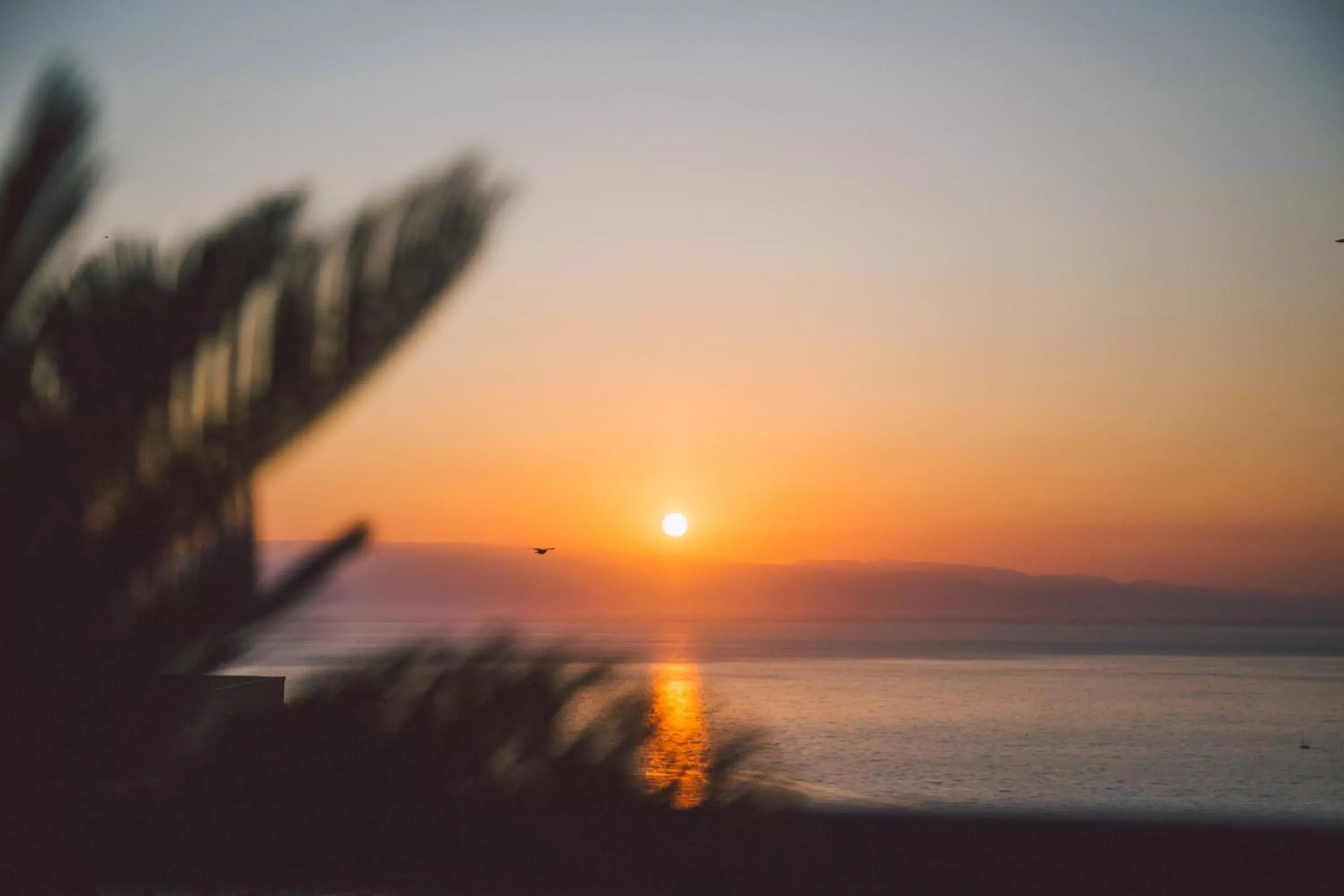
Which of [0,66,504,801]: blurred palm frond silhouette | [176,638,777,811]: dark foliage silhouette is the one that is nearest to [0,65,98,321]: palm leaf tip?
[0,66,504,801]: blurred palm frond silhouette

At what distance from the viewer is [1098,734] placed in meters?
65.2

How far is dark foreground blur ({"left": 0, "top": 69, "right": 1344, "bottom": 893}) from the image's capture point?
11.3 ft

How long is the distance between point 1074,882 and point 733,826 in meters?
8.10

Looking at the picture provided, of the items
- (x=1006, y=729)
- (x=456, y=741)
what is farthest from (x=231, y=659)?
(x=1006, y=729)

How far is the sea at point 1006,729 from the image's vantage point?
416 cm

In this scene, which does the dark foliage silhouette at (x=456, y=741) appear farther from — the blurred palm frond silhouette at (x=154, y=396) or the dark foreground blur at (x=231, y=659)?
the blurred palm frond silhouette at (x=154, y=396)

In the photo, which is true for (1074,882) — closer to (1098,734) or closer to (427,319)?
(427,319)

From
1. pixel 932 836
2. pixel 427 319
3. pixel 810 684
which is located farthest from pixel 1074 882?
pixel 810 684

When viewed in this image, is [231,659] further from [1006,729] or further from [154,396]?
[1006,729]

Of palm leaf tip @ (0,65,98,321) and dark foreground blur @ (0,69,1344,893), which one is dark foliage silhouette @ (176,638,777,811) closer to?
dark foreground blur @ (0,69,1344,893)

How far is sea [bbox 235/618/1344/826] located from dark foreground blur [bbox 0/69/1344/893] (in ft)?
0.60

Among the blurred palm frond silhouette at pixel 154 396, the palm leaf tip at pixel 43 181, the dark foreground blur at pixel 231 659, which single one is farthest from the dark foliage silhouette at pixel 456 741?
the palm leaf tip at pixel 43 181

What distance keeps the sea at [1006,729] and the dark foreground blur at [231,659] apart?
0.18 metres

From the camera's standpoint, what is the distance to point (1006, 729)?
67.5 m
